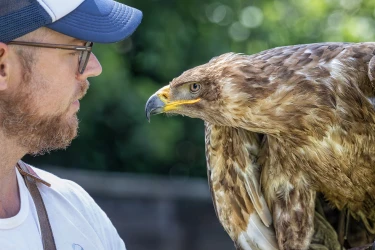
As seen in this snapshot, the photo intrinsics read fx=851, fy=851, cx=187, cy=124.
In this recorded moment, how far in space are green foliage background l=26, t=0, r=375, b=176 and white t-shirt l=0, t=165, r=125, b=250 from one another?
7451mm

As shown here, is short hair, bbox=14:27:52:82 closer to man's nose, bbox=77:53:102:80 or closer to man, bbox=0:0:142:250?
man, bbox=0:0:142:250

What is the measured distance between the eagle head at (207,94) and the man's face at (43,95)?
109 cm

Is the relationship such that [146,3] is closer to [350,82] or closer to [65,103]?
[350,82]

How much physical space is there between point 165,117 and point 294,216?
6854mm

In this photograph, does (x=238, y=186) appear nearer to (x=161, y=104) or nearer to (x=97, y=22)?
(x=161, y=104)

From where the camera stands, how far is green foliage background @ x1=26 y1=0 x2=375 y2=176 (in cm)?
1147

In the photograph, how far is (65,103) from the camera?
136 inches

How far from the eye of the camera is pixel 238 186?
4.84 metres

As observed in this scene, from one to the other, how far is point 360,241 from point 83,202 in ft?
6.76

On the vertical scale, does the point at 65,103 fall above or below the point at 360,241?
above

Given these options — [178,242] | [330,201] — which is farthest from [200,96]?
[178,242]

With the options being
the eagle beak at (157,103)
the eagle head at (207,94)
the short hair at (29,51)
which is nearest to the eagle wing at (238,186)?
the eagle head at (207,94)

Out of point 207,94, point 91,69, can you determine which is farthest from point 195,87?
point 91,69

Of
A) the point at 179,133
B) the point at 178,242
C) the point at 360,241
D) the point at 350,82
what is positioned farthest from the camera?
the point at 179,133
